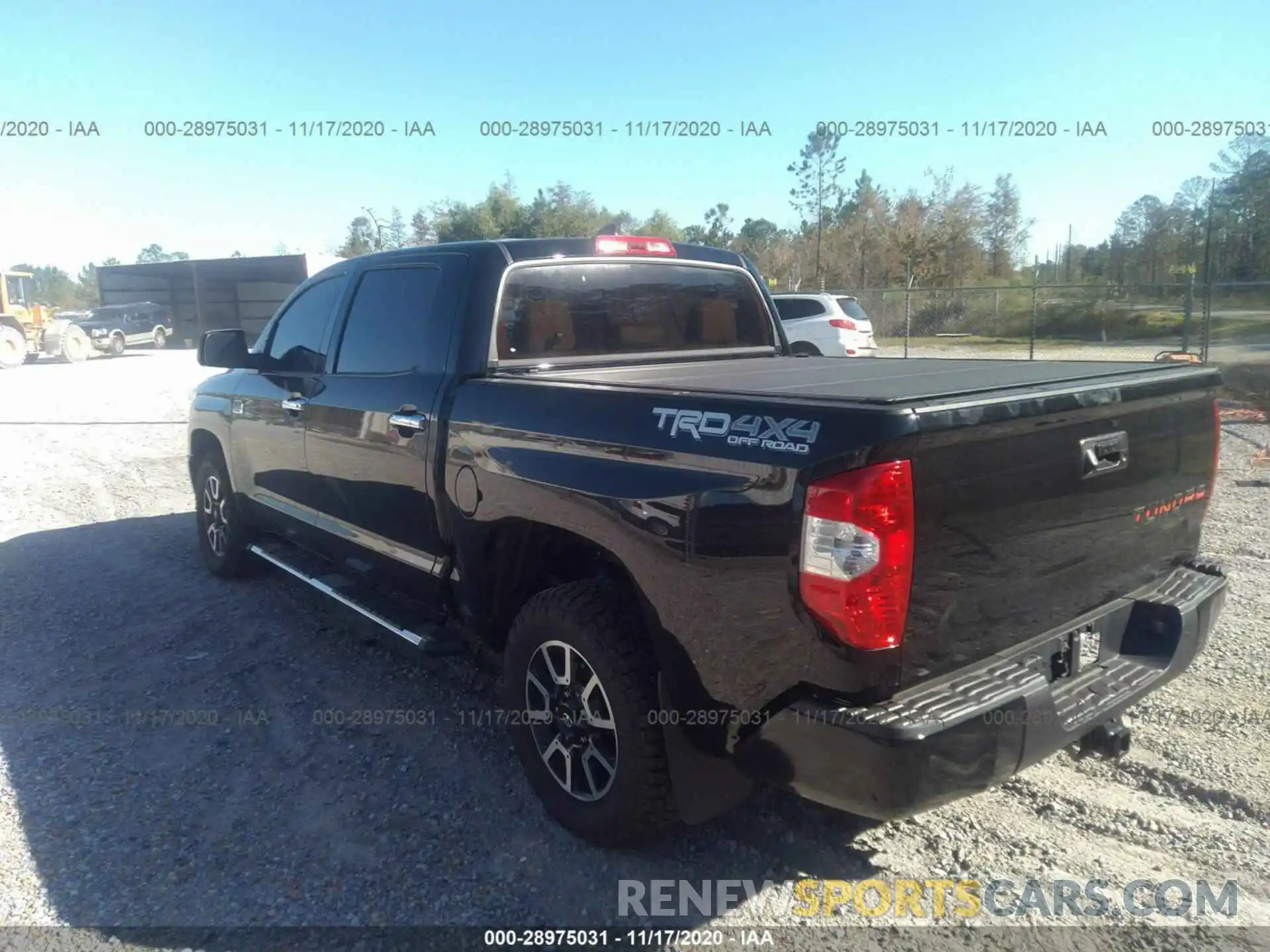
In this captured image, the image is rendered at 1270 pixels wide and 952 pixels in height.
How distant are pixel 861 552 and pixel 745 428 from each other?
431 millimetres

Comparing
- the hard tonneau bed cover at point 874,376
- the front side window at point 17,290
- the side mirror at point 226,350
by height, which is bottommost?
the hard tonneau bed cover at point 874,376

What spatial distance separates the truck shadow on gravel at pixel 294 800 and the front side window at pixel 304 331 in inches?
53.5

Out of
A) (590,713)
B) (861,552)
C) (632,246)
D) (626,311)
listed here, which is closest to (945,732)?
(861,552)

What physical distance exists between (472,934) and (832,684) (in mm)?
1328

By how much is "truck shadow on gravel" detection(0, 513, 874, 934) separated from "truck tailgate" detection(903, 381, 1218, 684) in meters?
1.06

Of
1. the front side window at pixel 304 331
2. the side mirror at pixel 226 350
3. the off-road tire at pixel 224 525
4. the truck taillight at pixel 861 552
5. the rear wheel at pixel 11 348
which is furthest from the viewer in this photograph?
the rear wheel at pixel 11 348

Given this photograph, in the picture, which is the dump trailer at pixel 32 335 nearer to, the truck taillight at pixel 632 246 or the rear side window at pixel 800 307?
the rear side window at pixel 800 307

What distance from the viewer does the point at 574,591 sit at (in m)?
2.90

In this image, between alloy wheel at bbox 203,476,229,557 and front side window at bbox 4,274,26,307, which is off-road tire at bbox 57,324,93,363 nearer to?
front side window at bbox 4,274,26,307

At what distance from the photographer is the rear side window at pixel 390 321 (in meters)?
3.77

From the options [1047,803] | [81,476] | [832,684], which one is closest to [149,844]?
[832,684]

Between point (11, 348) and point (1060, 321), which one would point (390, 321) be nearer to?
point (11, 348)

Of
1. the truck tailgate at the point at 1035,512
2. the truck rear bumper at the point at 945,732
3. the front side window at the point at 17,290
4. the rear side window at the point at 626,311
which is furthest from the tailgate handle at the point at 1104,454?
the front side window at the point at 17,290

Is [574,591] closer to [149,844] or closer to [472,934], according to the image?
[472,934]
